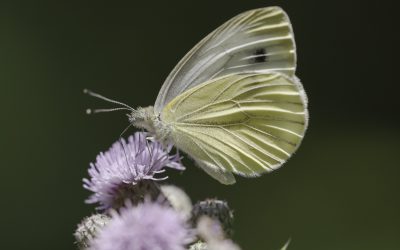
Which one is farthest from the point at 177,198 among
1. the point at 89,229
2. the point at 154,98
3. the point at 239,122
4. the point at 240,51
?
the point at 154,98

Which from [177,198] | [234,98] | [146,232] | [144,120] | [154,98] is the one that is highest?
[154,98]

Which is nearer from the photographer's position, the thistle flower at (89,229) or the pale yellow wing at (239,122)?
the thistle flower at (89,229)

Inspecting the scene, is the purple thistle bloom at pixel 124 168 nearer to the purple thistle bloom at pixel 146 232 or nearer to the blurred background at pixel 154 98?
the purple thistle bloom at pixel 146 232

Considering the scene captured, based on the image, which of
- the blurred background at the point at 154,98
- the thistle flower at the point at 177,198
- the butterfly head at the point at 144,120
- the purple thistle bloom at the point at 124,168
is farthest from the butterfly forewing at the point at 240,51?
the blurred background at the point at 154,98

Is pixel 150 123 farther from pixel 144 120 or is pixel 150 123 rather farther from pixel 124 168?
pixel 124 168

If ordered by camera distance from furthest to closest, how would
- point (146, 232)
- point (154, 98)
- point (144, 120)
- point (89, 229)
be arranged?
point (154, 98) → point (144, 120) → point (89, 229) → point (146, 232)

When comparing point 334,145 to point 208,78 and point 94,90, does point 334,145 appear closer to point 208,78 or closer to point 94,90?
point 94,90

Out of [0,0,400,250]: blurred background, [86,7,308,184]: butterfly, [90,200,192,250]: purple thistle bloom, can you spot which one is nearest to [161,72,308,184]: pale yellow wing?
[86,7,308,184]: butterfly

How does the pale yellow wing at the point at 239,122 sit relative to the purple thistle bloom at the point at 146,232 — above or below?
above
